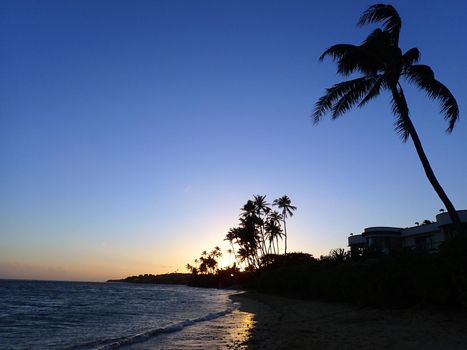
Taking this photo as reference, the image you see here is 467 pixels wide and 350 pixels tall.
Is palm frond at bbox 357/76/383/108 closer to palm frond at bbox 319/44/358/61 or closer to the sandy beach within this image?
palm frond at bbox 319/44/358/61

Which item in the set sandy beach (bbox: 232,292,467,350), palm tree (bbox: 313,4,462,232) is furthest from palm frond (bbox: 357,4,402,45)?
sandy beach (bbox: 232,292,467,350)

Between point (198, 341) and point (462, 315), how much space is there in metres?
8.85

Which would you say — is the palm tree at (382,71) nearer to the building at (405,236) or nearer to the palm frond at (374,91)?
the palm frond at (374,91)

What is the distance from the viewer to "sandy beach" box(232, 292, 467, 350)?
1121cm

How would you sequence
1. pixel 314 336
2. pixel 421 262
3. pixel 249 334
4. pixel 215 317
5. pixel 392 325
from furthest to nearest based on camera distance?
pixel 215 317, pixel 421 262, pixel 249 334, pixel 392 325, pixel 314 336

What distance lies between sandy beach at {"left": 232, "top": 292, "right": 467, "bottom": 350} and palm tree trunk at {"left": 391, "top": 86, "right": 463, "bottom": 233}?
15.5 feet

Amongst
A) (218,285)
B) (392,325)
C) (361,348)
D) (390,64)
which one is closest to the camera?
(361,348)

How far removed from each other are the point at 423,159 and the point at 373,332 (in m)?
9.89

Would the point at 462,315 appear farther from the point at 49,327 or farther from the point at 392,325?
the point at 49,327

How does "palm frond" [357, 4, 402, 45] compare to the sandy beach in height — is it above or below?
above

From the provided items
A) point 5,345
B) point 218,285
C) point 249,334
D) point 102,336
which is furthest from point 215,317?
point 218,285

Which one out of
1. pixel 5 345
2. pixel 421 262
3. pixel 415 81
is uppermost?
pixel 415 81

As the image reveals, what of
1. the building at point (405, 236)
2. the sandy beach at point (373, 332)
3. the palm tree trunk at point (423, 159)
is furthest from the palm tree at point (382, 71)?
the building at point (405, 236)

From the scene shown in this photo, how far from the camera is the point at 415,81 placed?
71.6 ft
